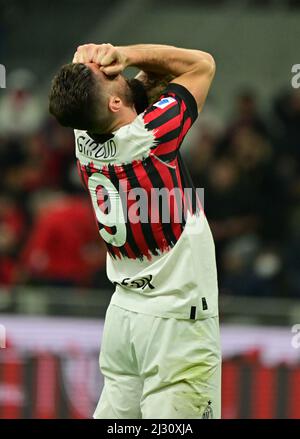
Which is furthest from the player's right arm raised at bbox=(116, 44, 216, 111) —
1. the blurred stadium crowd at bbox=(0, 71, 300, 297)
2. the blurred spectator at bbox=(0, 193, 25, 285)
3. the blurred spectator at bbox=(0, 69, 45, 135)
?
the blurred spectator at bbox=(0, 69, 45, 135)

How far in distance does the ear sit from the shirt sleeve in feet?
0.34

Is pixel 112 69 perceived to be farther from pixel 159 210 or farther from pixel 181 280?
pixel 181 280

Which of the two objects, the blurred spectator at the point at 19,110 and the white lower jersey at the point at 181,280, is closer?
the white lower jersey at the point at 181,280

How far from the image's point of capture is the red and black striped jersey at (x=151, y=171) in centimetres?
414

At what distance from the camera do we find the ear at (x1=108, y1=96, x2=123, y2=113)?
13.6ft

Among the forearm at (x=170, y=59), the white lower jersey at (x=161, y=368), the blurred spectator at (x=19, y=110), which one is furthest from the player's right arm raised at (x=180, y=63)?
the blurred spectator at (x=19, y=110)

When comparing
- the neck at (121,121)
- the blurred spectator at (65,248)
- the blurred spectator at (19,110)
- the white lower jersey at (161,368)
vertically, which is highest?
the blurred spectator at (19,110)

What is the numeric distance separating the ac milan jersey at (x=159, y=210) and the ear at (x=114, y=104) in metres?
0.08

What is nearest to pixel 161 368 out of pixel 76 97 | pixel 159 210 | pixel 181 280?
pixel 181 280

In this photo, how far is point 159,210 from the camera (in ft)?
13.7

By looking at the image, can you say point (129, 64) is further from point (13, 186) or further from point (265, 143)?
point (13, 186)

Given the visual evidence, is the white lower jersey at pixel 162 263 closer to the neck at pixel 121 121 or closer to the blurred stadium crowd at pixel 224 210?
the neck at pixel 121 121

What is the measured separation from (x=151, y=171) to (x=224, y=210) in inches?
194

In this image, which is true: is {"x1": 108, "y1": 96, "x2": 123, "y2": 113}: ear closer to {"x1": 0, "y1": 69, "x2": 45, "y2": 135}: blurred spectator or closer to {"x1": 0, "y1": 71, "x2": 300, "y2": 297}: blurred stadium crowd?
{"x1": 0, "y1": 71, "x2": 300, "y2": 297}: blurred stadium crowd
